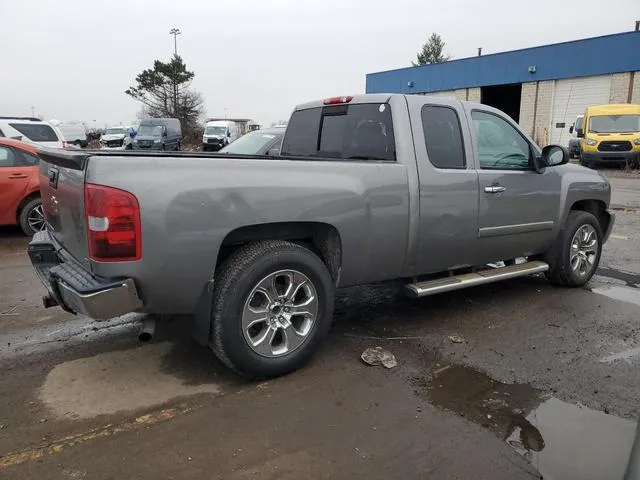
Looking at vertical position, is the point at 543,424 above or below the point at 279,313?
below

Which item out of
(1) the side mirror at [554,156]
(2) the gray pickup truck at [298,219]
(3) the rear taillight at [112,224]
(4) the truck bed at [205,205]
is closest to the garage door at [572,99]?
(1) the side mirror at [554,156]

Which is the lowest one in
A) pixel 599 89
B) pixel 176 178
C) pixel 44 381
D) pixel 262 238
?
pixel 44 381

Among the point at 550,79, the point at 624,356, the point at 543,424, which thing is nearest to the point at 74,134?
the point at 550,79

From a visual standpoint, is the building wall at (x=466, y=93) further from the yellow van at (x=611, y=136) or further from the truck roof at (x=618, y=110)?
the yellow van at (x=611, y=136)

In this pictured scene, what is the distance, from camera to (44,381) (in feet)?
11.8

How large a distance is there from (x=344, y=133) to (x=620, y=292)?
3461 mm

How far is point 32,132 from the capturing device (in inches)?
596

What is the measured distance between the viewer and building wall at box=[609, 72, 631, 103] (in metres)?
28.5

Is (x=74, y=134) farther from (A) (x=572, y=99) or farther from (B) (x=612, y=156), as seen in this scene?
(B) (x=612, y=156)

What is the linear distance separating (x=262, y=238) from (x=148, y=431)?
137cm

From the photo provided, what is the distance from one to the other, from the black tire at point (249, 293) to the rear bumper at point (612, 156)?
2140cm

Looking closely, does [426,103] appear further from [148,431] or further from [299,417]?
[148,431]

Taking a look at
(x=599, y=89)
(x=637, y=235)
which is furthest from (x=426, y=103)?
(x=599, y=89)

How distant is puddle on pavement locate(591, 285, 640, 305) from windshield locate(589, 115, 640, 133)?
18697 mm
